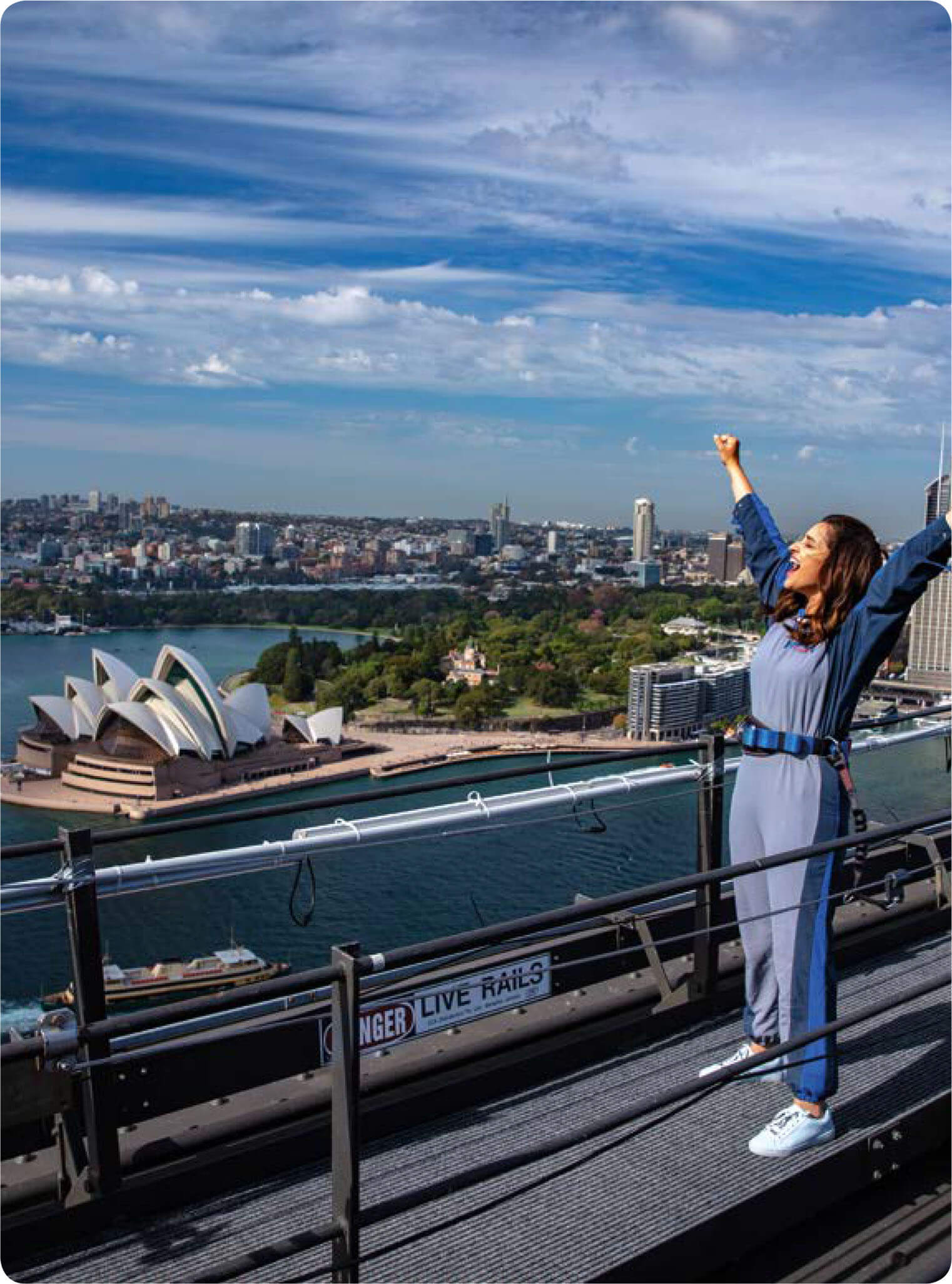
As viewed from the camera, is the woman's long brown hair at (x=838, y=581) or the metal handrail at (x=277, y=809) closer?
the metal handrail at (x=277, y=809)

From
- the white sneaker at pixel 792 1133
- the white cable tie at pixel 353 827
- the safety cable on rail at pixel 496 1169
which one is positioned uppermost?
the white cable tie at pixel 353 827

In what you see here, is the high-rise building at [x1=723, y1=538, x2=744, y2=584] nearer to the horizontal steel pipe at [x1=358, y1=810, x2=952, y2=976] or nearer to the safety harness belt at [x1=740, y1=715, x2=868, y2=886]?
the safety harness belt at [x1=740, y1=715, x2=868, y2=886]

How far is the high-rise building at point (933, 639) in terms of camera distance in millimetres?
9031

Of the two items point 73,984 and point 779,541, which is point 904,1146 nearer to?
point 779,541

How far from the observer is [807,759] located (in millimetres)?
1412

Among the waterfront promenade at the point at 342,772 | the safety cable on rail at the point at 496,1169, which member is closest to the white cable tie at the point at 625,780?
the safety cable on rail at the point at 496,1169

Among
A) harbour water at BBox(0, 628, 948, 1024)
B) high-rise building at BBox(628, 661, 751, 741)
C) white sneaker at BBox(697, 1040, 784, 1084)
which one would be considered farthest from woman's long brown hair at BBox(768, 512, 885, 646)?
high-rise building at BBox(628, 661, 751, 741)

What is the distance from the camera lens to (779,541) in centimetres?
154

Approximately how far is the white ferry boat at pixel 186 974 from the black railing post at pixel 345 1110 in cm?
1076

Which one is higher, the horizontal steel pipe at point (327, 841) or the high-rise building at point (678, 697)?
the horizontal steel pipe at point (327, 841)

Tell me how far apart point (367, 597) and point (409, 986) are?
5013 cm

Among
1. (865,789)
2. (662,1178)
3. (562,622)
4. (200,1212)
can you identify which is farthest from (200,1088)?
(562,622)

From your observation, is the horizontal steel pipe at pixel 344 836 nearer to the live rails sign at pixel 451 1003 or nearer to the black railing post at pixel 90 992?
Result: the black railing post at pixel 90 992

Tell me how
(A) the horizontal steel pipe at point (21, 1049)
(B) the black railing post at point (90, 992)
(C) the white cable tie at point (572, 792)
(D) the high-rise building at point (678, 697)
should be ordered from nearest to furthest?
1. (A) the horizontal steel pipe at point (21, 1049)
2. (B) the black railing post at point (90, 992)
3. (C) the white cable tie at point (572, 792)
4. (D) the high-rise building at point (678, 697)
